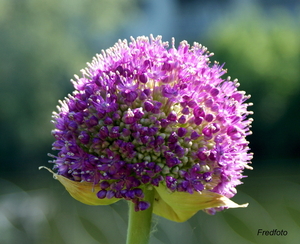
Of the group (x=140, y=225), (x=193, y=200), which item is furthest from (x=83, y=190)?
(x=193, y=200)

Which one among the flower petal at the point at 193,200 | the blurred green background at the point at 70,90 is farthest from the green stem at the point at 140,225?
the blurred green background at the point at 70,90

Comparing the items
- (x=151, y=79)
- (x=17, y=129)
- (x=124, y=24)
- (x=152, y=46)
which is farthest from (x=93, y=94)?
(x=124, y=24)

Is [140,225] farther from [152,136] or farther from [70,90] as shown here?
[70,90]

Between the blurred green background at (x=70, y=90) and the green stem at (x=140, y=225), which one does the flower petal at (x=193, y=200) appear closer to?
the green stem at (x=140, y=225)

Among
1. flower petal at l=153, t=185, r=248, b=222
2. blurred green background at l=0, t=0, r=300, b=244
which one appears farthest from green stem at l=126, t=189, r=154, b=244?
blurred green background at l=0, t=0, r=300, b=244

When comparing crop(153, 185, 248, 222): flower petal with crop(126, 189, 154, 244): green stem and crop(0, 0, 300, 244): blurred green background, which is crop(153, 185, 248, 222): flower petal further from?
crop(0, 0, 300, 244): blurred green background

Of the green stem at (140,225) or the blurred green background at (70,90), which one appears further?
the blurred green background at (70,90)
